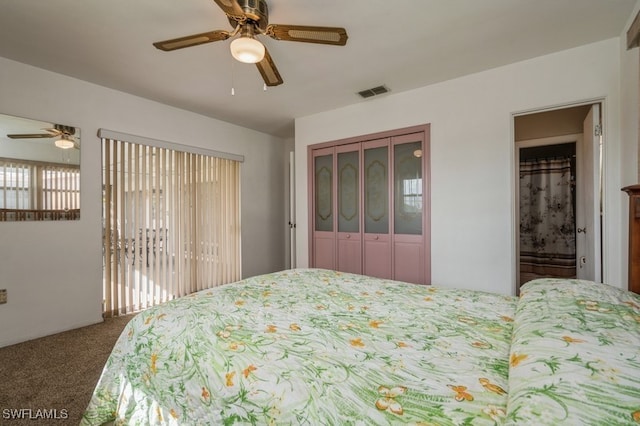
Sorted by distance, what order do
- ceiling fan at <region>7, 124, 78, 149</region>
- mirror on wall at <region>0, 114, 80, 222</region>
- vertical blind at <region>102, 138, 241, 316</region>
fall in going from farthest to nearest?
1. vertical blind at <region>102, 138, 241, 316</region>
2. ceiling fan at <region>7, 124, 78, 149</region>
3. mirror on wall at <region>0, 114, 80, 222</region>

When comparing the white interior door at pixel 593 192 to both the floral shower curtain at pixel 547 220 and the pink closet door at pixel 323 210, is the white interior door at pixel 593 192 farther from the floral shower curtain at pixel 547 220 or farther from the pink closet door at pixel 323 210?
the pink closet door at pixel 323 210

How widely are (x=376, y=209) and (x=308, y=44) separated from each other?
1.99 m

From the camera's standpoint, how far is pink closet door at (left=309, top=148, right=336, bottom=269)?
13.1 ft

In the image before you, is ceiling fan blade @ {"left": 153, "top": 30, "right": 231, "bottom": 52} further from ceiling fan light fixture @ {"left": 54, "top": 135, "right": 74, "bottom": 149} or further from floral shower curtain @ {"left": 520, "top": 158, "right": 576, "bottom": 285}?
floral shower curtain @ {"left": 520, "top": 158, "right": 576, "bottom": 285}

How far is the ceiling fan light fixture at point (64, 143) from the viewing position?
2.84 meters

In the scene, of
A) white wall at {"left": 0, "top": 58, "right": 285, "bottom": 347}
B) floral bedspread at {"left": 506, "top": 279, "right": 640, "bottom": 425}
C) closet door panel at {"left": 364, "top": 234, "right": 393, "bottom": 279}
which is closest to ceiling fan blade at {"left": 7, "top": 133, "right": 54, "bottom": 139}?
white wall at {"left": 0, "top": 58, "right": 285, "bottom": 347}

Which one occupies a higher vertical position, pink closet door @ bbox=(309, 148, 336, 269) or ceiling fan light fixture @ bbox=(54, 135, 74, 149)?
ceiling fan light fixture @ bbox=(54, 135, 74, 149)

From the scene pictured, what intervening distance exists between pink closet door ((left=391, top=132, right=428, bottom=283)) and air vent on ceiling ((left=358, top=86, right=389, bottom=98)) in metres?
0.55

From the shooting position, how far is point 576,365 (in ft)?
2.36

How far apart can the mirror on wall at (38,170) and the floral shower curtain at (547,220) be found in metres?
5.76

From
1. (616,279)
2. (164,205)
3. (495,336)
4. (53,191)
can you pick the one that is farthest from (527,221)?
(53,191)

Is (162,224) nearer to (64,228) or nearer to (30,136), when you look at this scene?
(64,228)

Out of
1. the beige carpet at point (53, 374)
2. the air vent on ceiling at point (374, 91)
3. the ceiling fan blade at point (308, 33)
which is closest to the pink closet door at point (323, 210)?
the air vent on ceiling at point (374, 91)

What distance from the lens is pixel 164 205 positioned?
3617 millimetres
